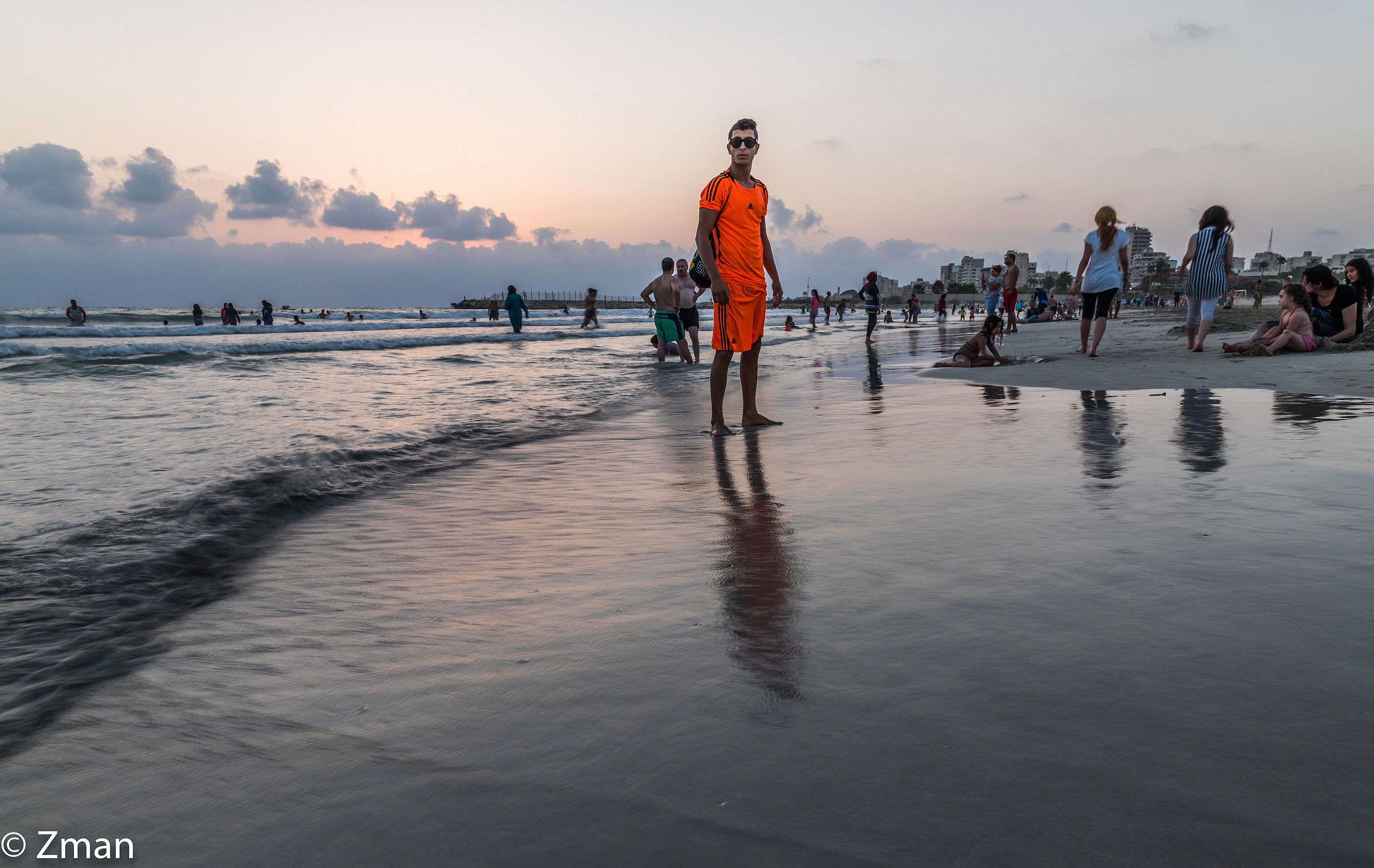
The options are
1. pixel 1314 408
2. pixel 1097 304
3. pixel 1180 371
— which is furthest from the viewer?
pixel 1097 304

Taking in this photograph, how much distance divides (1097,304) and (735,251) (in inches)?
270

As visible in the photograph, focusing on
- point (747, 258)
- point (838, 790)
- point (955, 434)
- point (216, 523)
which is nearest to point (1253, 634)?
point (838, 790)

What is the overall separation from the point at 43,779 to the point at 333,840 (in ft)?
2.26

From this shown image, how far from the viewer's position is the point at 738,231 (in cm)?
554

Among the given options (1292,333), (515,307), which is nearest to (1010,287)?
A: (1292,333)

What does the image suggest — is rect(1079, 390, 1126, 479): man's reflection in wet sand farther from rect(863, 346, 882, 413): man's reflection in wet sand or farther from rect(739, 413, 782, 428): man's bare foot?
rect(739, 413, 782, 428): man's bare foot

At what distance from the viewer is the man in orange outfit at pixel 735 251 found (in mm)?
5473

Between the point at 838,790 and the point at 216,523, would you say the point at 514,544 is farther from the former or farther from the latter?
the point at 838,790

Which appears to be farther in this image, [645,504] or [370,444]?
[370,444]

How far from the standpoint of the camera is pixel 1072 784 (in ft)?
4.12

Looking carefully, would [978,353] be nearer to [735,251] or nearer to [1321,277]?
[1321,277]

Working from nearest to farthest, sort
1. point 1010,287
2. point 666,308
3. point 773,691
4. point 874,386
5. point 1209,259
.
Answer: point 773,691
point 874,386
point 1209,259
point 666,308
point 1010,287

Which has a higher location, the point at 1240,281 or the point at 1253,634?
the point at 1240,281

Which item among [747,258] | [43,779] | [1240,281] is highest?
[1240,281]
